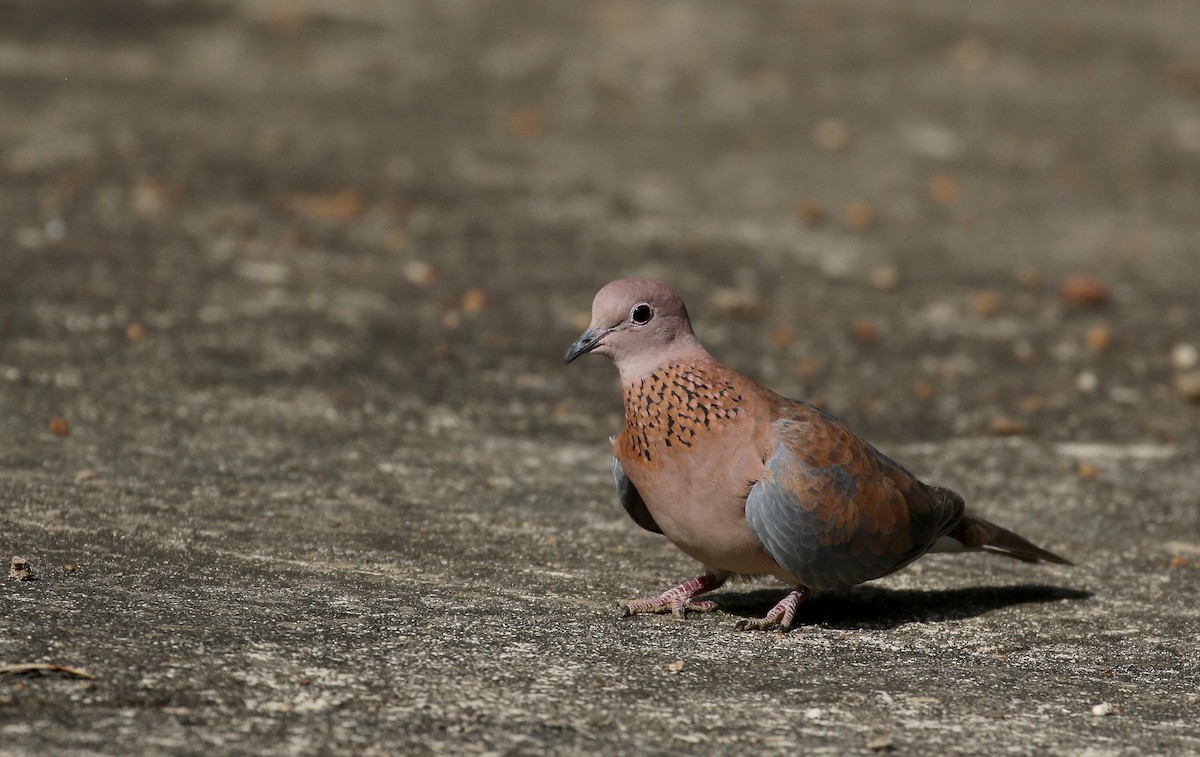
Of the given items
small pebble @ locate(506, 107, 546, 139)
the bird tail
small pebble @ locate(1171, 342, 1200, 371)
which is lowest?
the bird tail

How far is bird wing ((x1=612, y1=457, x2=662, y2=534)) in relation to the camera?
4.23 m

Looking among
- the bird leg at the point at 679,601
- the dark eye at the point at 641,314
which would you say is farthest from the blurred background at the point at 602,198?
the dark eye at the point at 641,314

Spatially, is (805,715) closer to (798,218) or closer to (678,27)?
(798,218)

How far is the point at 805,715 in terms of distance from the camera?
344 cm

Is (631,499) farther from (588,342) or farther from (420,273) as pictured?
(420,273)

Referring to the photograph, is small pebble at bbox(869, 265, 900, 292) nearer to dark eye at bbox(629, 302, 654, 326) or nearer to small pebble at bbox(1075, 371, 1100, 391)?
small pebble at bbox(1075, 371, 1100, 391)

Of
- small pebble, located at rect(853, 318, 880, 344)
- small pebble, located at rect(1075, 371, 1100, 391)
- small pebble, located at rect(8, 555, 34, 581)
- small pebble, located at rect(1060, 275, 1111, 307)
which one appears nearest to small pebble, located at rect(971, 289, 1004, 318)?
small pebble, located at rect(1060, 275, 1111, 307)

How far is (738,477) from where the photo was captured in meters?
3.94

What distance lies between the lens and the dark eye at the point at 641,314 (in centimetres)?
412

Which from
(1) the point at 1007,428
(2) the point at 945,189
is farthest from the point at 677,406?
(2) the point at 945,189

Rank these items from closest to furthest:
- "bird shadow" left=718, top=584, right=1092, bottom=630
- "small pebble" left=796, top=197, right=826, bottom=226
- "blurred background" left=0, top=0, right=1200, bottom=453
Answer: "bird shadow" left=718, top=584, right=1092, bottom=630 → "blurred background" left=0, top=0, right=1200, bottom=453 → "small pebble" left=796, top=197, right=826, bottom=226

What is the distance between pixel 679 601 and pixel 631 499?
0.32m

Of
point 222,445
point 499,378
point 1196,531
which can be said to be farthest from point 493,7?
point 1196,531

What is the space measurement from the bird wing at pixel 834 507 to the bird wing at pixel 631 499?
0.42 m
